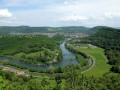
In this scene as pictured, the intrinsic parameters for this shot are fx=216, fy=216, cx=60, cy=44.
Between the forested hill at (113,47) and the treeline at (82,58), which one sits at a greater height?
the forested hill at (113,47)

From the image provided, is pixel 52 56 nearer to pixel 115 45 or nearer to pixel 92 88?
pixel 115 45

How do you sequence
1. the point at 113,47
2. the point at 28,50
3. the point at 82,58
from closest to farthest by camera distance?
the point at 82,58 → the point at 28,50 → the point at 113,47

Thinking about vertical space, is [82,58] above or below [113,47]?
below

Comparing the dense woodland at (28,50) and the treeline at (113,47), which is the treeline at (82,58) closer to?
the treeline at (113,47)

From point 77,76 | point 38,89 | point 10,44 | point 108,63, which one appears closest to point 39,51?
point 10,44

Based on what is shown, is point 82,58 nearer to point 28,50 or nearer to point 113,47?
point 113,47

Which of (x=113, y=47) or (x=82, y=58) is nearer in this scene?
(x=82, y=58)

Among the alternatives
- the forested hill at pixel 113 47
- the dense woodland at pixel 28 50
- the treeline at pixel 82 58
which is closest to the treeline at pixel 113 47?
the forested hill at pixel 113 47

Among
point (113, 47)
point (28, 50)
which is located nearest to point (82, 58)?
point (113, 47)
